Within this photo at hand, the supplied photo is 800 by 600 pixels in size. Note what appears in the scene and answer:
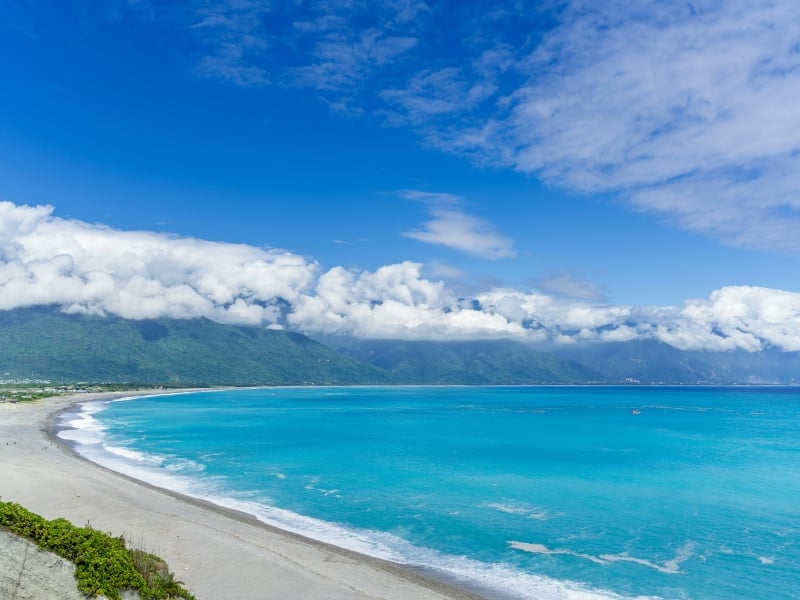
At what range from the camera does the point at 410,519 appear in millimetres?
39094

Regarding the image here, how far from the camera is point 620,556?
3178cm

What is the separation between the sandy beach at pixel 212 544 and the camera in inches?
951

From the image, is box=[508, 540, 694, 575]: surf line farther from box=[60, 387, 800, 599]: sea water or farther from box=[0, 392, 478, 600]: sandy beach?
box=[0, 392, 478, 600]: sandy beach

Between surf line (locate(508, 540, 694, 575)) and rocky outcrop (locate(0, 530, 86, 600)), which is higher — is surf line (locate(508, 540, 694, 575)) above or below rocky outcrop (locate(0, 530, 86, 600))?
below

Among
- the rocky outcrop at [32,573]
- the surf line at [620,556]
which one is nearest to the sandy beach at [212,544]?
the rocky outcrop at [32,573]

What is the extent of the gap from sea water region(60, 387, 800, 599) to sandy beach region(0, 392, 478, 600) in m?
2.92

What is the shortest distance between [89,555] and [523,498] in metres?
36.0

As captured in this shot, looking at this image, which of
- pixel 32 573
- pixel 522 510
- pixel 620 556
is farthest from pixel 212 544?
pixel 522 510

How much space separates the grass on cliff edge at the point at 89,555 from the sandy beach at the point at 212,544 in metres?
4.56

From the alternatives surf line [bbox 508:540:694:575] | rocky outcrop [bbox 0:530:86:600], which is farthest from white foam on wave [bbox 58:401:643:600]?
rocky outcrop [bbox 0:530:86:600]

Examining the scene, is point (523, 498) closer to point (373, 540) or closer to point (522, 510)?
point (522, 510)

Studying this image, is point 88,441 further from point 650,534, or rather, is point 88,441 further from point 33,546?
point 650,534

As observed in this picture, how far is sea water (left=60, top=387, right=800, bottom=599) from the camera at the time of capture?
2945 cm

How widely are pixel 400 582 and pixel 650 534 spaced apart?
65.2 feet
